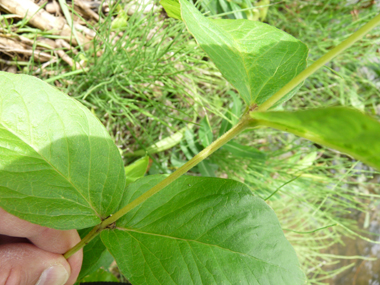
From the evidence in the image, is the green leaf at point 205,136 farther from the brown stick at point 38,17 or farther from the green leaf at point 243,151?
the brown stick at point 38,17

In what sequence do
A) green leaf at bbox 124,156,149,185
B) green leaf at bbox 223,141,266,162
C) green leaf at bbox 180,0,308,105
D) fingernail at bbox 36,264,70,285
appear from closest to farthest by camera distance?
green leaf at bbox 180,0,308,105 → fingernail at bbox 36,264,70,285 → green leaf at bbox 124,156,149,185 → green leaf at bbox 223,141,266,162

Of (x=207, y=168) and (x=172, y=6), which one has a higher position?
(x=172, y=6)

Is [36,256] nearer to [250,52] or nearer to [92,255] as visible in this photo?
[92,255]

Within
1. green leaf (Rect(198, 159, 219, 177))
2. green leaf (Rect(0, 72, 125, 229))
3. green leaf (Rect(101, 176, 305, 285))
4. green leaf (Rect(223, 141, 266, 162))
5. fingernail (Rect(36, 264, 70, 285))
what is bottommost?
green leaf (Rect(198, 159, 219, 177))

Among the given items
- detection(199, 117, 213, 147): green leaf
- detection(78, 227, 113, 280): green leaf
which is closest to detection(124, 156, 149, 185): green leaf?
detection(78, 227, 113, 280): green leaf

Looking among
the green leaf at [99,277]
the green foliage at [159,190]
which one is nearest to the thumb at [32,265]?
the green foliage at [159,190]

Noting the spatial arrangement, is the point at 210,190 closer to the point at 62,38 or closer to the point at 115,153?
the point at 115,153

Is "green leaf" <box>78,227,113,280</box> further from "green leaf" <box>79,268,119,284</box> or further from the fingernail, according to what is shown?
"green leaf" <box>79,268,119,284</box>

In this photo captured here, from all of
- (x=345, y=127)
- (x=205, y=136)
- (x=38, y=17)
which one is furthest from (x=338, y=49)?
(x=38, y=17)
